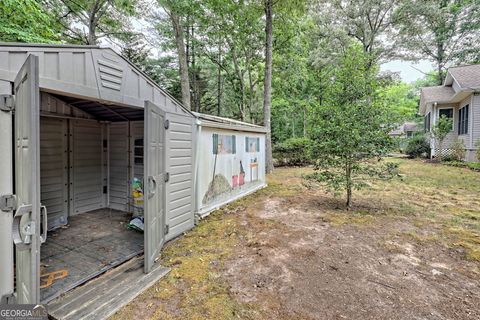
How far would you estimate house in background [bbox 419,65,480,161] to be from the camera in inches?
461

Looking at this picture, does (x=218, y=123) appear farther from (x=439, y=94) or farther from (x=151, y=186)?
(x=439, y=94)

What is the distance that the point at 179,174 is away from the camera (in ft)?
13.0

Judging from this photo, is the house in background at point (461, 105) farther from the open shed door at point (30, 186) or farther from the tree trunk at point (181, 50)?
the open shed door at point (30, 186)

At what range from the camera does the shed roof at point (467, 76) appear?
11875 millimetres

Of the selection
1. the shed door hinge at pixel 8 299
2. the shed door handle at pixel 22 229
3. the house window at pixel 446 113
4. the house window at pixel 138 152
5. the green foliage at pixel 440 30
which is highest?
the green foliage at pixel 440 30

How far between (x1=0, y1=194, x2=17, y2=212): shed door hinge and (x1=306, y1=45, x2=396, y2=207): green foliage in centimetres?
495

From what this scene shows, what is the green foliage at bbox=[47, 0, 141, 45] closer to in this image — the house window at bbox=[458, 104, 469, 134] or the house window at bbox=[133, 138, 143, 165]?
the house window at bbox=[133, 138, 143, 165]

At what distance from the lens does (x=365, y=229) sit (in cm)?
416

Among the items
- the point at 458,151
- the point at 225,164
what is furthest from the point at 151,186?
the point at 458,151

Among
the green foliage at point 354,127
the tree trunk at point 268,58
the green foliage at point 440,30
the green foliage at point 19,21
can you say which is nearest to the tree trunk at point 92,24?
the green foliage at point 19,21

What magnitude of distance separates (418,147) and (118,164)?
1836 cm

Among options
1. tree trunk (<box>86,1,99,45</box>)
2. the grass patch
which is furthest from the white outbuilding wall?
tree trunk (<box>86,1,99,45</box>)

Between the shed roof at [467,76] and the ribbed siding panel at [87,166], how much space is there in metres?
16.6

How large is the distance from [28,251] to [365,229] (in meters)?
4.56
